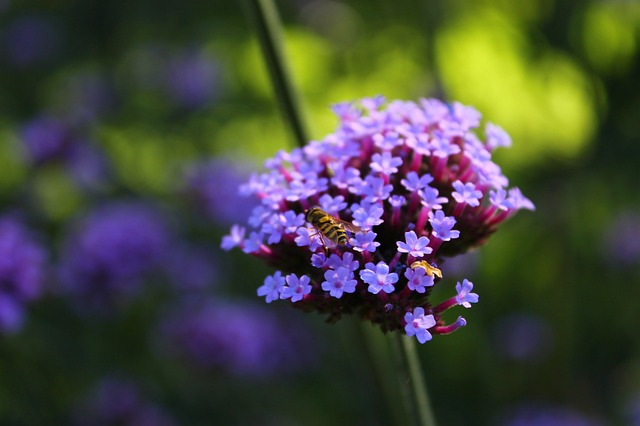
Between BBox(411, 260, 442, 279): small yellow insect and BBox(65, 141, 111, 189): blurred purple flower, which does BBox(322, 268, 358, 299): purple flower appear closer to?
BBox(411, 260, 442, 279): small yellow insect

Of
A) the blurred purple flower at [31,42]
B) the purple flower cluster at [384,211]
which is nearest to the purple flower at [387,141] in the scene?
the purple flower cluster at [384,211]

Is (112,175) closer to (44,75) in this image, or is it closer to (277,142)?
(277,142)

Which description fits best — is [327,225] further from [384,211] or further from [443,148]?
[443,148]

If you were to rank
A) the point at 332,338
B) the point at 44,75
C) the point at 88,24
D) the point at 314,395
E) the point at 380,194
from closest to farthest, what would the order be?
the point at 380,194
the point at 332,338
the point at 314,395
the point at 88,24
the point at 44,75

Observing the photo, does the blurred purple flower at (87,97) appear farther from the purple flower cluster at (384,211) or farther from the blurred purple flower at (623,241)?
the purple flower cluster at (384,211)

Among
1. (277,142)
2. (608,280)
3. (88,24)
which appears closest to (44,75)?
(88,24)

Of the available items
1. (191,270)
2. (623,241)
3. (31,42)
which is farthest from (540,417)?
(31,42)

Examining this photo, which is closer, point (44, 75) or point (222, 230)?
point (222, 230)
